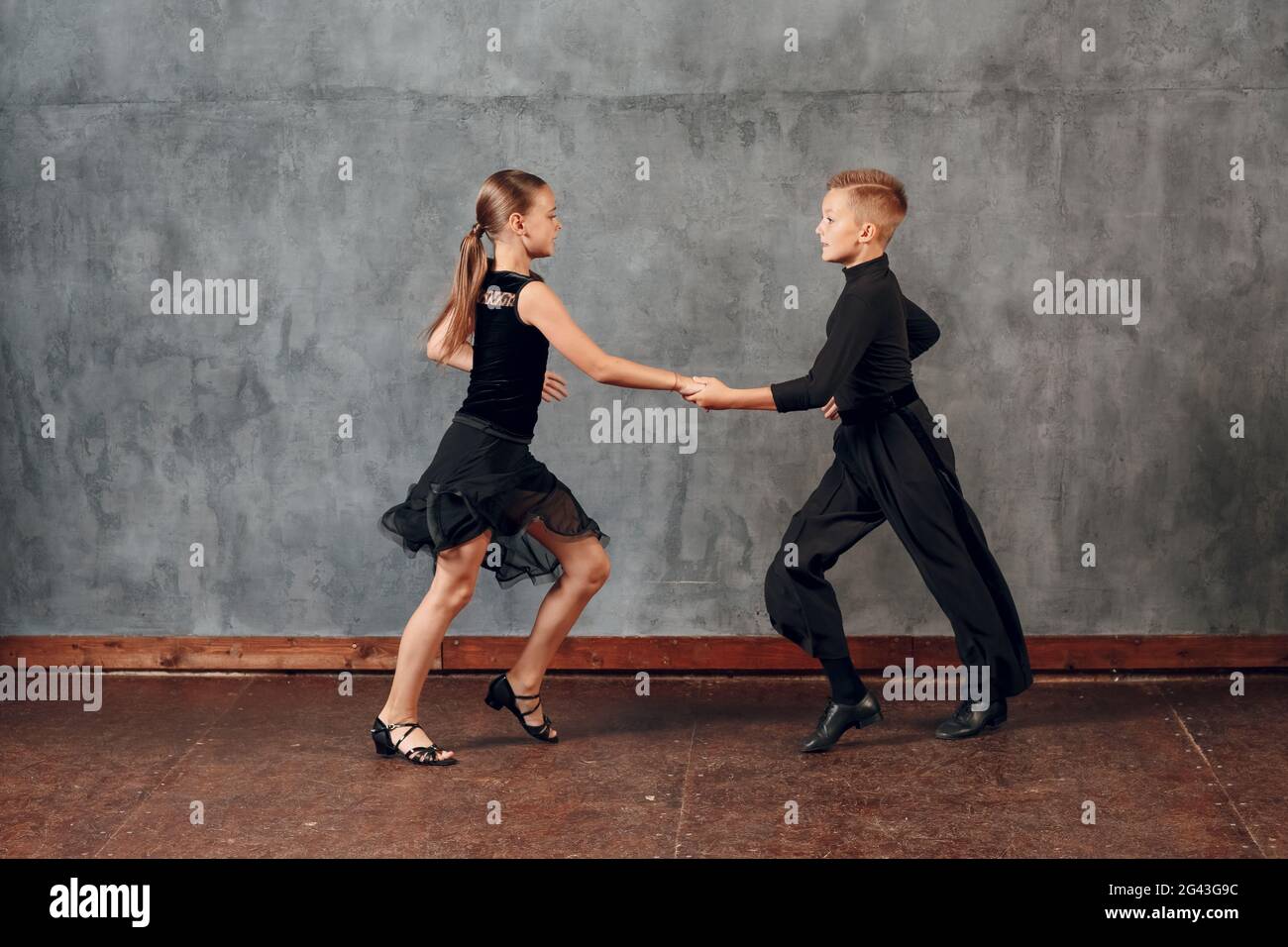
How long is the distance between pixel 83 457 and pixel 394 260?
1.51 meters

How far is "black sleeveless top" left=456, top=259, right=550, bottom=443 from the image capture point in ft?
17.1

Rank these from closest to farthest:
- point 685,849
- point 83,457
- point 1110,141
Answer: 1. point 685,849
2. point 1110,141
3. point 83,457

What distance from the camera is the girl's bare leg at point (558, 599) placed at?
5.36 meters

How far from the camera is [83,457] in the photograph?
21.1 feet

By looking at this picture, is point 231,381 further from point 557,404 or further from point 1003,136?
point 1003,136

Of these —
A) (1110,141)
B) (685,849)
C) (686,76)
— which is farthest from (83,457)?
(1110,141)

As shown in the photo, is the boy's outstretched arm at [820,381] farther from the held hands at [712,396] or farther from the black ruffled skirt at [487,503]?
the black ruffled skirt at [487,503]

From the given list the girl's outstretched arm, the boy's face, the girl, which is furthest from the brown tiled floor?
the boy's face

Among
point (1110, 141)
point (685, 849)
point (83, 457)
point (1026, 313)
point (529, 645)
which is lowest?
point (685, 849)

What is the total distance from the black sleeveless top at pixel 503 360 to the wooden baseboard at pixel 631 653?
1378mm

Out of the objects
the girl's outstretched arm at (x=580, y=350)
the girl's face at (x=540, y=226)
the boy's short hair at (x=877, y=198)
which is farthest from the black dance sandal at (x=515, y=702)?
the boy's short hair at (x=877, y=198)

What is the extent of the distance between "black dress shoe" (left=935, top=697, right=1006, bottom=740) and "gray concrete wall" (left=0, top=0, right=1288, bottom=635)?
2.48 feet

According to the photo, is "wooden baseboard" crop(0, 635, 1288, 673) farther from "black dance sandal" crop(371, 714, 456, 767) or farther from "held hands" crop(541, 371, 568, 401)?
"held hands" crop(541, 371, 568, 401)

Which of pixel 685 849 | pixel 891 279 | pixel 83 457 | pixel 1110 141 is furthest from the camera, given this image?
pixel 83 457
